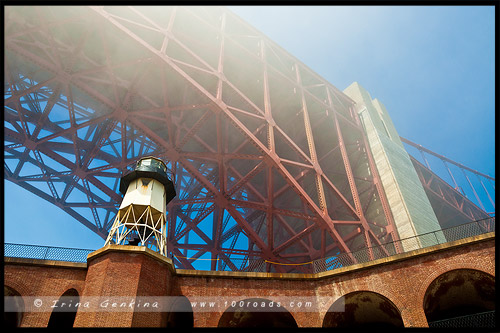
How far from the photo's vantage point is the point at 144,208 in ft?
55.8

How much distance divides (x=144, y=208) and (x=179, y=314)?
4629 mm

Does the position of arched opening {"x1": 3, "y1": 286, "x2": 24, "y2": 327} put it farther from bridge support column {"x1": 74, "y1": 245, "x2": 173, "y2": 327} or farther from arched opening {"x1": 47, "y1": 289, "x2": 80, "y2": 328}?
bridge support column {"x1": 74, "y1": 245, "x2": 173, "y2": 327}

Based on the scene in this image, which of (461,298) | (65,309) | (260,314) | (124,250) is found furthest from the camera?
(260,314)

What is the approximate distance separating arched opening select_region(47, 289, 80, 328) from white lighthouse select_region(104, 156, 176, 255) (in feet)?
7.50

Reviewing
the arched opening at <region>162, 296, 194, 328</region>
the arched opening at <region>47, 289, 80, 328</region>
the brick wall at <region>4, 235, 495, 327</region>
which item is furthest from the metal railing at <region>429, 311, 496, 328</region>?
the arched opening at <region>47, 289, 80, 328</region>

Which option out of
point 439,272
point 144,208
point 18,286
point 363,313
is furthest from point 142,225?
point 439,272

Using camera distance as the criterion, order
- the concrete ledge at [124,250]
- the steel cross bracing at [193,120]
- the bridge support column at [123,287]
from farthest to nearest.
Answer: the steel cross bracing at [193,120]
the concrete ledge at [124,250]
the bridge support column at [123,287]

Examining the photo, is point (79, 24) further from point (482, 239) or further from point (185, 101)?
point (482, 239)

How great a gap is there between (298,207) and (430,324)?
1597 centimetres

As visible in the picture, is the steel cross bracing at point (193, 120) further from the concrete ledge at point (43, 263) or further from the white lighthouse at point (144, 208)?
the concrete ledge at point (43, 263)

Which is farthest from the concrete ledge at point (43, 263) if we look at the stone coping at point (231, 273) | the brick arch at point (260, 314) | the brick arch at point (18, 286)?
the brick arch at point (260, 314)

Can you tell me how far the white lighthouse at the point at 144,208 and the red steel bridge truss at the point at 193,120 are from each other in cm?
343

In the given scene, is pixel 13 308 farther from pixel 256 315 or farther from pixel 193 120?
pixel 193 120

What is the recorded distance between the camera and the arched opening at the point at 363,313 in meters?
16.2
